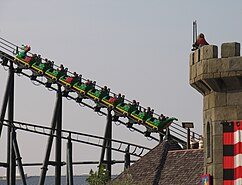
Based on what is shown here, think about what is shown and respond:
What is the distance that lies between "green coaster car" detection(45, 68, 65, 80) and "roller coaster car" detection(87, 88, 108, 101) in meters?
1.68

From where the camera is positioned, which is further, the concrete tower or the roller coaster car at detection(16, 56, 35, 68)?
the roller coaster car at detection(16, 56, 35, 68)

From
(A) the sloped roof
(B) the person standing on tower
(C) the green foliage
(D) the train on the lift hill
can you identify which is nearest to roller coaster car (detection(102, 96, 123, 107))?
(D) the train on the lift hill

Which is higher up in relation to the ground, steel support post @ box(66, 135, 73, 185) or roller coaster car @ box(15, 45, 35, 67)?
roller coaster car @ box(15, 45, 35, 67)

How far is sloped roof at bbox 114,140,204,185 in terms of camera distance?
28000mm

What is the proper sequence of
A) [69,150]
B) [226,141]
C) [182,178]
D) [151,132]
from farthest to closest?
[151,132], [69,150], [182,178], [226,141]

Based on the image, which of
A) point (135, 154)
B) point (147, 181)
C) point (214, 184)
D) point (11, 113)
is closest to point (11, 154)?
point (11, 113)

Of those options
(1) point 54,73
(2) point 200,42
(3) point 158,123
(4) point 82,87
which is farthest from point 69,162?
(2) point 200,42

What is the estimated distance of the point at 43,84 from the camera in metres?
43.8

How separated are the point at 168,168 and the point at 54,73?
51.5 ft

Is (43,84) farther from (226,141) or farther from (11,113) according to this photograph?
(226,141)

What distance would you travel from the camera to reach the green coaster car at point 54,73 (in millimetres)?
43375

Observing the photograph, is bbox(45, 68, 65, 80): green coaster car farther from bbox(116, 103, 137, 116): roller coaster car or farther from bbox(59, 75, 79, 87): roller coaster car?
bbox(116, 103, 137, 116): roller coaster car

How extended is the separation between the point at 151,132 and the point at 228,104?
78.6ft

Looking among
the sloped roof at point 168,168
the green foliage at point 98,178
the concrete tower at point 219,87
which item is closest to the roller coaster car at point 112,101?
the green foliage at point 98,178
